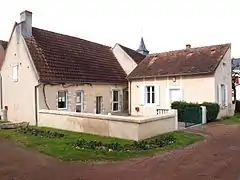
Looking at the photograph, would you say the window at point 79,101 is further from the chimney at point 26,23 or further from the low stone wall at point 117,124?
the chimney at point 26,23

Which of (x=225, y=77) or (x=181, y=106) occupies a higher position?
(x=225, y=77)

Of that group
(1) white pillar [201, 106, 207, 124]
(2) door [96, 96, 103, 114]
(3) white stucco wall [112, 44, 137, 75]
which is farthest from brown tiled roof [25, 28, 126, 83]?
(1) white pillar [201, 106, 207, 124]

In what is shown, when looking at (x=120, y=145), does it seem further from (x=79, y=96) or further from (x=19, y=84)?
(x=19, y=84)

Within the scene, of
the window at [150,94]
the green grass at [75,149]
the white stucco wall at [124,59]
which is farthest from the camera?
the white stucco wall at [124,59]

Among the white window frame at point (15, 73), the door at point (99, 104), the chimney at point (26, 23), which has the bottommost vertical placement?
the door at point (99, 104)

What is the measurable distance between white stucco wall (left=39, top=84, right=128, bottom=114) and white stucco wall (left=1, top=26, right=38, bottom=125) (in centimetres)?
96

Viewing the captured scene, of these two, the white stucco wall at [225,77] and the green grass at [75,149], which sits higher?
the white stucco wall at [225,77]

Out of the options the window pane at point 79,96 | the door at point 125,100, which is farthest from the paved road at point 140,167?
the door at point 125,100

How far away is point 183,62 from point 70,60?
897 cm

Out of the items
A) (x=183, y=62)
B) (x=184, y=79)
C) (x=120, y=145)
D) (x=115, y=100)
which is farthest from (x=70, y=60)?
(x=120, y=145)

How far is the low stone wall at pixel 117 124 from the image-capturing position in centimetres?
1127

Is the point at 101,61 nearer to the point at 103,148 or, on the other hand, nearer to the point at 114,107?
the point at 114,107

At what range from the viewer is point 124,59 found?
1045 inches

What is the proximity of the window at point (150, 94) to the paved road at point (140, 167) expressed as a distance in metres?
12.2
